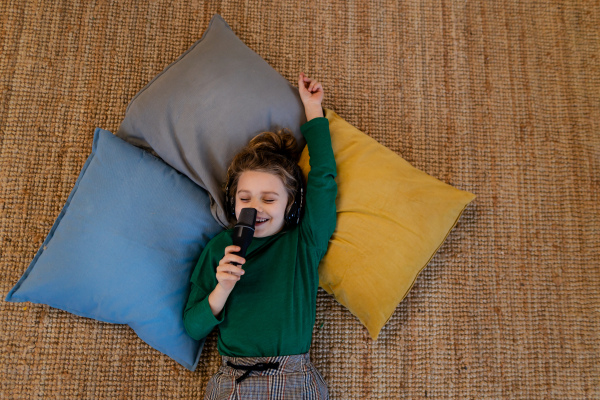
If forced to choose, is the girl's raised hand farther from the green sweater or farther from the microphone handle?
the microphone handle

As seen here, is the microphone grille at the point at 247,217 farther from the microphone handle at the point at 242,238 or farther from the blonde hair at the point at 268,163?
the blonde hair at the point at 268,163

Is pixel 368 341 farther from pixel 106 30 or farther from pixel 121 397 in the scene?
pixel 106 30

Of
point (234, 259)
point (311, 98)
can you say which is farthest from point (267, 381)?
point (311, 98)

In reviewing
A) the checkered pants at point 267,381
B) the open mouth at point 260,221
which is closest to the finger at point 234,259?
the open mouth at point 260,221

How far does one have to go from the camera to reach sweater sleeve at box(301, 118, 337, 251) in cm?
95

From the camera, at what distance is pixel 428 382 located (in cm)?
105

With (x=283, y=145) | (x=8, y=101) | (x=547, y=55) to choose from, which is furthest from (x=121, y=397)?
(x=547, y=55)

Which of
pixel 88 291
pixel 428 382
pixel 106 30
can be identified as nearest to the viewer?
pixel 88 291

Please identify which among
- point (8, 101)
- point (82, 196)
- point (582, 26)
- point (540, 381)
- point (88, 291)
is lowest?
point (540, 381)

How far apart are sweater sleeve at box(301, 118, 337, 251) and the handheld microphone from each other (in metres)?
0.16

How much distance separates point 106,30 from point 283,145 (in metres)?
0.65

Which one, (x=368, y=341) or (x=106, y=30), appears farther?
(x=106, y=30)

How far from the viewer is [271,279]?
3.12 ft

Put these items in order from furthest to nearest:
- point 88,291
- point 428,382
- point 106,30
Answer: point 106,30
point 428,382
point 88,291
